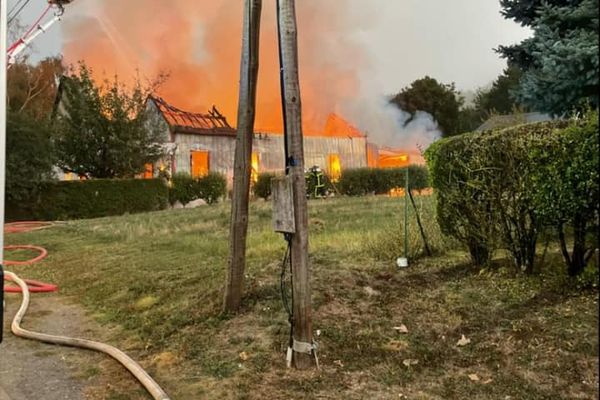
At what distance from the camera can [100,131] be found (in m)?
19.5

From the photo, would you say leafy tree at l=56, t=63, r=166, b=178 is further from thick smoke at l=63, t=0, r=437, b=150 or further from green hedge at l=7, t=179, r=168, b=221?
thick smoke at l=63, t=0, r=437, b=150

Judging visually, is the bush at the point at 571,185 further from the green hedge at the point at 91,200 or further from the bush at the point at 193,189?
the bush at the point at 193,189

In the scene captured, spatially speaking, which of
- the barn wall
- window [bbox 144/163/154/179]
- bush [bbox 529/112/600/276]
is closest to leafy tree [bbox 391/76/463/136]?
the barn wall

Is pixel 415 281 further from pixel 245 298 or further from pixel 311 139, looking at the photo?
pixel 311 139

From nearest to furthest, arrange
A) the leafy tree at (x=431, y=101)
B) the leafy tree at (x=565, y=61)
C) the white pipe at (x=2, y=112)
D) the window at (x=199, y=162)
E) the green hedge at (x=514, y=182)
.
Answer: the leafy tree at (x=565, y=61) < the white pipe at (x=2, y=112) < the green hedge at (x=514, y=182) < the window at (x=199, y=162) < the leafy tree at (x=431, y=101)

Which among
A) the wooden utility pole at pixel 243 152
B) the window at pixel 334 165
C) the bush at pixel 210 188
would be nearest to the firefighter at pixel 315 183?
the window at pixel 334 165

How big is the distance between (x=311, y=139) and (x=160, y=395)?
21.8 metres

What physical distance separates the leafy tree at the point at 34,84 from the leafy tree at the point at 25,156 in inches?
462

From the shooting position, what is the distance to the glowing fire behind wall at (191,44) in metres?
24.6

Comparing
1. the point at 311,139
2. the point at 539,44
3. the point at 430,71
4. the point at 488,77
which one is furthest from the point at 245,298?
the point at 488,77

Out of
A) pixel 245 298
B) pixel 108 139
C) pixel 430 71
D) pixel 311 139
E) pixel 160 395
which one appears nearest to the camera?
pixel 160 395

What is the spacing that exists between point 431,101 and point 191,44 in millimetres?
20445

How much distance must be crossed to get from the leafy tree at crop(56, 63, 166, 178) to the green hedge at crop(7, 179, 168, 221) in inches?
41.8

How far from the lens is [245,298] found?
4832 millimetres
